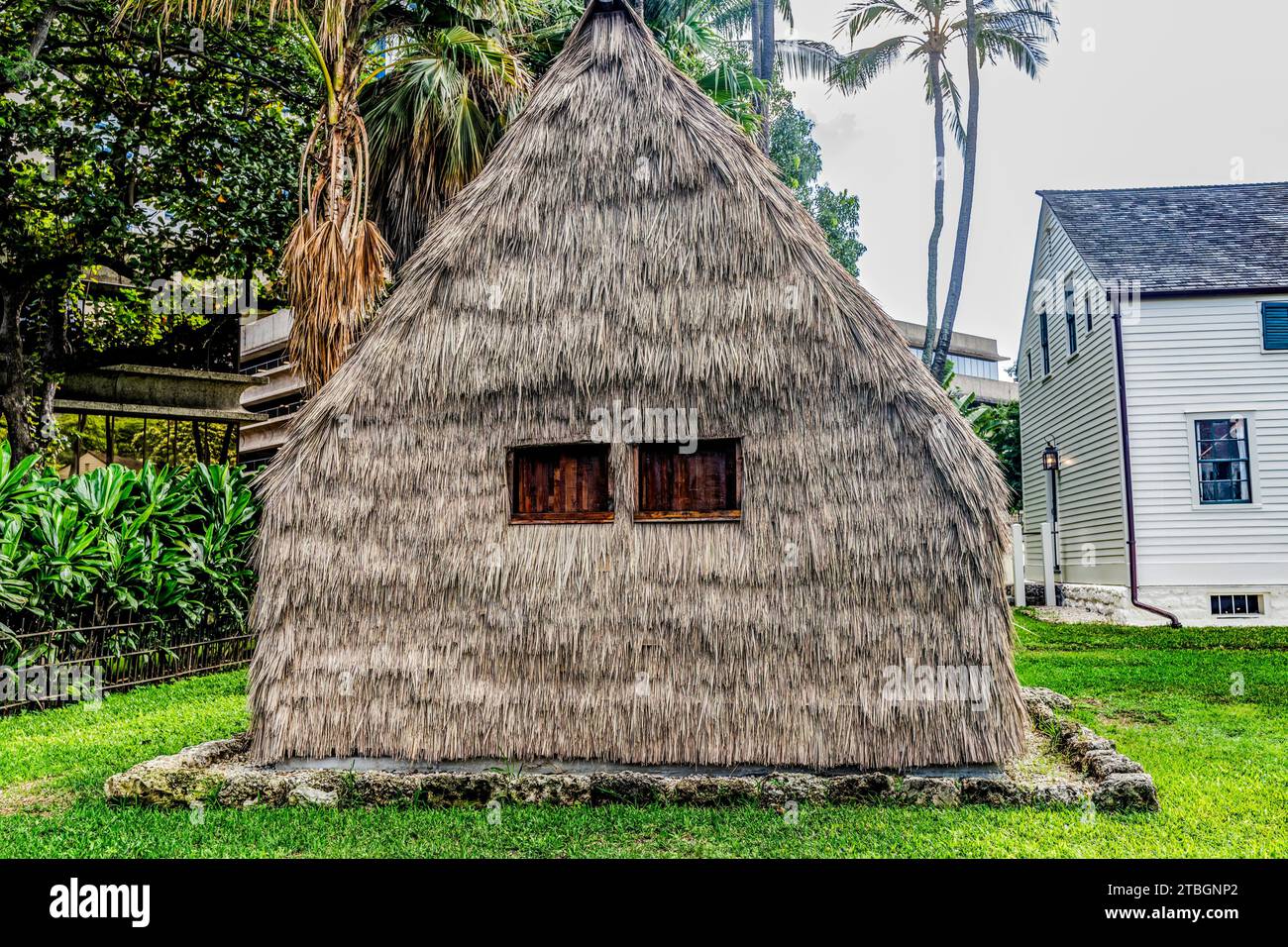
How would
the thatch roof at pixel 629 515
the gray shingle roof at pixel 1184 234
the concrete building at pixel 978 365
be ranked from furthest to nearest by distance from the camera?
the concrete building at pixel 978 365
the gray shingle roof at pixel 1184 234
the thatch roof at pixel 629 515

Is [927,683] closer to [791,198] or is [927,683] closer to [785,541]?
[785,541]

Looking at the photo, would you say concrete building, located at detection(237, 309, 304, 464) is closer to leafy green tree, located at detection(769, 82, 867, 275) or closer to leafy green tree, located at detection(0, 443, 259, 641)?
leafy green tree, located at detection(0, 443, 259, 641)

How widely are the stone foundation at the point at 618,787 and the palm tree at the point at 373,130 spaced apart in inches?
159

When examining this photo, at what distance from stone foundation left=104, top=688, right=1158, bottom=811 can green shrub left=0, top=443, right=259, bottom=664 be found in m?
4.02

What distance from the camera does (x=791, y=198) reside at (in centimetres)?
721

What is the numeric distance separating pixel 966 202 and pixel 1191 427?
7861 mm

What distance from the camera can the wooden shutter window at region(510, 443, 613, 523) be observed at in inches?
274

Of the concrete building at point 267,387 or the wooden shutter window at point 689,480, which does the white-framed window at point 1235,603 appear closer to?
the wooden shutter window at point 689,480

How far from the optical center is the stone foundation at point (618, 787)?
239 inches

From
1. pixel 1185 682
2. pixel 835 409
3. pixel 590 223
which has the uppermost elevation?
pixel 590 223

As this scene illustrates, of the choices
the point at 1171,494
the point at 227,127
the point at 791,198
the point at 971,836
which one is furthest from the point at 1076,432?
the point at 227,127

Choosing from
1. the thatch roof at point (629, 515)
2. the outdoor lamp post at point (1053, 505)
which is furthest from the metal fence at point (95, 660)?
the outdoor lamp post at point (1053, 505)

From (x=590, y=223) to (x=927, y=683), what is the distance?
4578 mm

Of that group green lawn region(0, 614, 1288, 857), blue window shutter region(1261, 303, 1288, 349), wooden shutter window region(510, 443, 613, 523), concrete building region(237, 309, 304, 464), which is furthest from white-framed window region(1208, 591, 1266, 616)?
concrete building region(237, 309, 304, 464)
